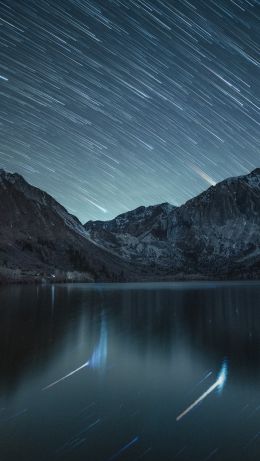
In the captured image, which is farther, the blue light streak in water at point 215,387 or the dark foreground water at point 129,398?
the blue light streak in water at point 215,387

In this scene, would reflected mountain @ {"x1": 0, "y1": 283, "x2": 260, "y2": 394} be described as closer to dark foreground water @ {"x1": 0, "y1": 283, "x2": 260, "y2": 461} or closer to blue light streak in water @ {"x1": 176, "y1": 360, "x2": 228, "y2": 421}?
dark foreground water @ {"x1": 0, "y1": 283, "x2": 260, "y2": 461}

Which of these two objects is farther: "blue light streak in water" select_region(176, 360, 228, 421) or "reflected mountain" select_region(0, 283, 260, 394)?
"reflected mountain" select_region(0, 283, 260, 394)

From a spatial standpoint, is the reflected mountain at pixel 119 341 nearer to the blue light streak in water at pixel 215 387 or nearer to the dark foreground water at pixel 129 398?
the dark foreground water at pixel 129 398

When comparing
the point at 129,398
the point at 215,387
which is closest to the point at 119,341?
the point at 215,387

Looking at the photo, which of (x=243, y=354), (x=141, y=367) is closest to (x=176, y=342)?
(x=243, y=354)

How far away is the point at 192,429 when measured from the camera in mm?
12094

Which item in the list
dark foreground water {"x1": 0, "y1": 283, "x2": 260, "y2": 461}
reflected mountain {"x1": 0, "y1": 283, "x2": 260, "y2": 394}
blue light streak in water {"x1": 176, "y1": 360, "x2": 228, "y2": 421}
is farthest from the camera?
reflected mountain {"x1": 0, "y1": 283, "x2": 260, "y2": 394}

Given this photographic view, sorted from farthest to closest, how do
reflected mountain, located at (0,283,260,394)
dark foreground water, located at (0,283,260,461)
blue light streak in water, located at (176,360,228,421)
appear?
reflected mountain, located at (0,283,260,394)
blue light streak in water, located at (176,360,228,421)
dark foreground water, located at (0,283,260,461)

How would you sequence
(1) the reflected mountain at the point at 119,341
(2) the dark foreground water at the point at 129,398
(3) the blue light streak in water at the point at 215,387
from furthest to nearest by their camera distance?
(1) the reflected mountain at the point at 119,341 < (3) the blue light streak in water at the point at 215,387 < (2) the dark foreground water at the point at 129,398

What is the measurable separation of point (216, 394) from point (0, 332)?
71.0 ft

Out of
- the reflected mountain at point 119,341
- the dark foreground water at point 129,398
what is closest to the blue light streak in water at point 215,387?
the dark foreground water at point 129,398

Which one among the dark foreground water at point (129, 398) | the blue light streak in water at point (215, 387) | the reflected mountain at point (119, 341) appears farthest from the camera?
the reflected mountain at point (119, 341)

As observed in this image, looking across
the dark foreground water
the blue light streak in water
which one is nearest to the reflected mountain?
the dark foreground water

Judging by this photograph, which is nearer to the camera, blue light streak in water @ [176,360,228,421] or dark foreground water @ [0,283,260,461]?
dark foreground water @ [0,283,260,461]
